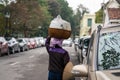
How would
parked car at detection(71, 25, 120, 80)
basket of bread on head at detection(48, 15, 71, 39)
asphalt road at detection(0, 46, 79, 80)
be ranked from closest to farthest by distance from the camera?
1. parked car at detection(71, 25, 120, 80)
2. basket of bread on head at detection(48, 15, 71, 39)
3. asphalt road at detection(0, 46, 79, 80)

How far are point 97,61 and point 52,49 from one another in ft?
4.13

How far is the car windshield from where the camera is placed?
570 cm

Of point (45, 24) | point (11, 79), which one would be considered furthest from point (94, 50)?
point (45, 24)

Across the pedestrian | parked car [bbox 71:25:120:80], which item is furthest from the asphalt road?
parked car [bbox 71:25:120:80]

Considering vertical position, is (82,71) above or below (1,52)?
above

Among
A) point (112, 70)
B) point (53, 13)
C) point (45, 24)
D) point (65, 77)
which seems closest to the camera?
point (112, 70)

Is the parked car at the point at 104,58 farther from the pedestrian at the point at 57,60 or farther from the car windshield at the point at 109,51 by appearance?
the pedestrian at the point at 57,60

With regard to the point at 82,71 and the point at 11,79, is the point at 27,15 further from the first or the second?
the point at 82,71

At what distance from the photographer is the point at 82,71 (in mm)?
5586

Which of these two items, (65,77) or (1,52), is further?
(1,52)

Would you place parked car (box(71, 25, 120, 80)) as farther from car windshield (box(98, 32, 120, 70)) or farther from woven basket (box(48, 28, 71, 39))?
woven basket (box(48, 28, 71, 39))

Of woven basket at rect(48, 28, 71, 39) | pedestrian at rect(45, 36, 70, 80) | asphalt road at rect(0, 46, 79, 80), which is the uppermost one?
woven basket at rect(48, 28, 71, 39)

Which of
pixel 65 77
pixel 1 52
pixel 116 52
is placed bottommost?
pixel 1 52

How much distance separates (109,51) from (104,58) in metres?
0.17
